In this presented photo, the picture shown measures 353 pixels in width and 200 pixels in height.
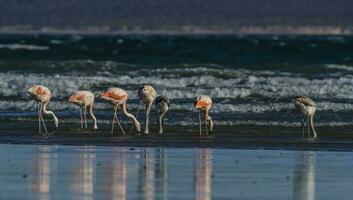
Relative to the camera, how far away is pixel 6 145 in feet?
69.4

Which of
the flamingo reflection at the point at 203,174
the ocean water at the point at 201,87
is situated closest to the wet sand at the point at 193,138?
the ocean water at the point at 201,87

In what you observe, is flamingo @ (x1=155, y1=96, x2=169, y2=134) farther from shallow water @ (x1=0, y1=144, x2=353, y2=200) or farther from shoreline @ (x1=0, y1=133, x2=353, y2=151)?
shallow water @ (x1=0, y1=144, x2=353, y2=200)

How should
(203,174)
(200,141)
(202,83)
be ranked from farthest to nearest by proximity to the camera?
1. (202,83)
2. (200,141)
3. (203,174)

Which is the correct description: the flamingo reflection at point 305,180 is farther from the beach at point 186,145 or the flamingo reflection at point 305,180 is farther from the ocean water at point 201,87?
the ocean water at point 201,87

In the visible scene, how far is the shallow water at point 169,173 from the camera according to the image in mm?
15984

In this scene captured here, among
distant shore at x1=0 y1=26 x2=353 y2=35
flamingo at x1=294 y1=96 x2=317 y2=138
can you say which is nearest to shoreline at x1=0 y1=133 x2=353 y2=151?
flamingo at x1=294 y1=96 x2=317 y2=138

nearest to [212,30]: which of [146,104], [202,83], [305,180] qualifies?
[202,83]

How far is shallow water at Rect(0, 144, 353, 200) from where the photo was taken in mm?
15984

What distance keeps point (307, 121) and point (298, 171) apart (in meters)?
6.11

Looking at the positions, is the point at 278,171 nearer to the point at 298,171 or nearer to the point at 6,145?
the point at 298,171

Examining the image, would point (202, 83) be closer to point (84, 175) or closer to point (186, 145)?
point (186, 145)

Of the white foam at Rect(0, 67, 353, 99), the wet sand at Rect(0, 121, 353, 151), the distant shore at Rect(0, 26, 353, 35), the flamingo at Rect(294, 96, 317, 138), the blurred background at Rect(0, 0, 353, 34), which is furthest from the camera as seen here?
the blurred background at Rect(0, 0, 353, 34)

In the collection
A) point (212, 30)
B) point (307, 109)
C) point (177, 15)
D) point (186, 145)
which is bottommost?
point (186, 145)

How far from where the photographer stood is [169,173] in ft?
58.1
